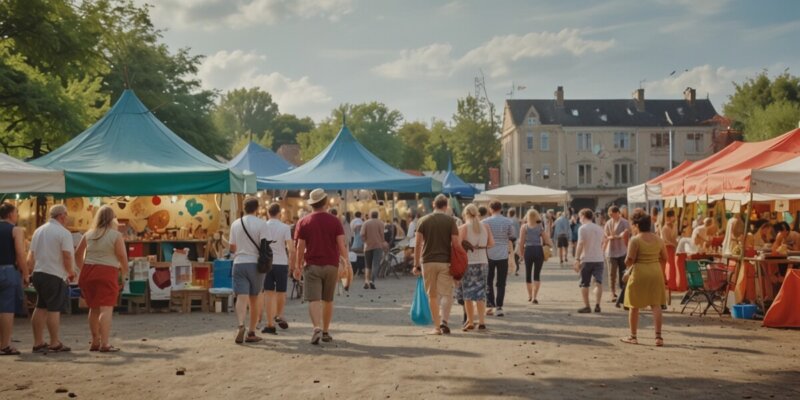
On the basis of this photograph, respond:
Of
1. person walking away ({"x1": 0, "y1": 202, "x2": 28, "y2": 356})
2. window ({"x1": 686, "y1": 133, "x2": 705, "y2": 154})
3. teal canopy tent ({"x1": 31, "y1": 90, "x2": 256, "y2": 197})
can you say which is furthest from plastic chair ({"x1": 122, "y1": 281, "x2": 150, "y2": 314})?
window ({"x1": 686, "y1": 133, "x2": 705, "y2": 154})

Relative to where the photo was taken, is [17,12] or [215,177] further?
[17,12]

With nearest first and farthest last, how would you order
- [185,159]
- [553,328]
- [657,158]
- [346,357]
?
[346,357] < [553,328] < [185,159] < [657,158]

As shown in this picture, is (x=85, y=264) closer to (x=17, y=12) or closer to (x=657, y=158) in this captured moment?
(x=17, y=12)

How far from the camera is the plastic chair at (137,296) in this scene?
14.2m

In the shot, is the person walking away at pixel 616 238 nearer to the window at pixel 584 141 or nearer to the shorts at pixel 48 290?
the shorts at pixel 48 290

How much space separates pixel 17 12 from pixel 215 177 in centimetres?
1043

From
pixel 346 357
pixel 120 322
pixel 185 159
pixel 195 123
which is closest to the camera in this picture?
pixel 346 357

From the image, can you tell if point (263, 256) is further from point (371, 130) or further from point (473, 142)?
point (371, 130)

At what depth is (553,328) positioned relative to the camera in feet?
38.0

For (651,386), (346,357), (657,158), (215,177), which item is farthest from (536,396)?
(657,158)

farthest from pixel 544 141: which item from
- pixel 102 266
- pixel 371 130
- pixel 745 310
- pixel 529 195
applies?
pixel 102 266

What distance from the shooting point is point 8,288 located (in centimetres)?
945

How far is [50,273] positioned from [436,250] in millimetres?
4704

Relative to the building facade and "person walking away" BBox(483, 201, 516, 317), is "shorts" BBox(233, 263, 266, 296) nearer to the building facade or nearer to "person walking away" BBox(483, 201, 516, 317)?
"person walking away" BBox(483, 201, 516, 317)
